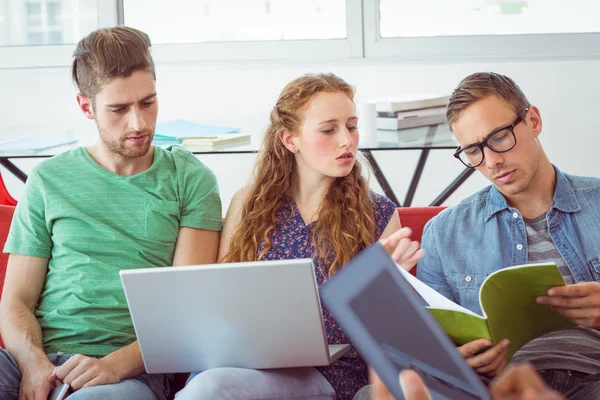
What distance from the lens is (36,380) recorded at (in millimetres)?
1702

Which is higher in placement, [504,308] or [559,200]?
[559,200]

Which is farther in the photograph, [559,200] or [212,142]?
[212,142]

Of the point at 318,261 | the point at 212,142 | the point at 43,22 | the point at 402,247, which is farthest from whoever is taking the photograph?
the point at 43,22

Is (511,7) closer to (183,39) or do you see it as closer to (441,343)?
(183,39)

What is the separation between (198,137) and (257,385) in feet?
3.80

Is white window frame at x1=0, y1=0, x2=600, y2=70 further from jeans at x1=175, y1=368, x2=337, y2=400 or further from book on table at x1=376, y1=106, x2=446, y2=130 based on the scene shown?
jeans at x1=175, y1=368, x2=337, y2=400

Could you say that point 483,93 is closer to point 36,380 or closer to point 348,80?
point 36,380

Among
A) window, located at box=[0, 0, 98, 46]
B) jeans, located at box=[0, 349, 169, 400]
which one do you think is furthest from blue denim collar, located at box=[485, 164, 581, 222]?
window, located at box=[0, 0, 98, 46]

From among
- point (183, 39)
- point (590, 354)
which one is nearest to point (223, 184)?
point (183, 39)

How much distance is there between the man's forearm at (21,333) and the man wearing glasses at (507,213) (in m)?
0.89

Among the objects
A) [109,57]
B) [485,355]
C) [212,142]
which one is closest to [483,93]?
[485,355]

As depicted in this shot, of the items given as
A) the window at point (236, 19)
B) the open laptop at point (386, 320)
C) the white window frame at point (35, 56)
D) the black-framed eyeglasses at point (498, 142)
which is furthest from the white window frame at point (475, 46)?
the open laptop at point (386, 320)

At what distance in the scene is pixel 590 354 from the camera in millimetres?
1553

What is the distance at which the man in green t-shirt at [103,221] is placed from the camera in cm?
185
